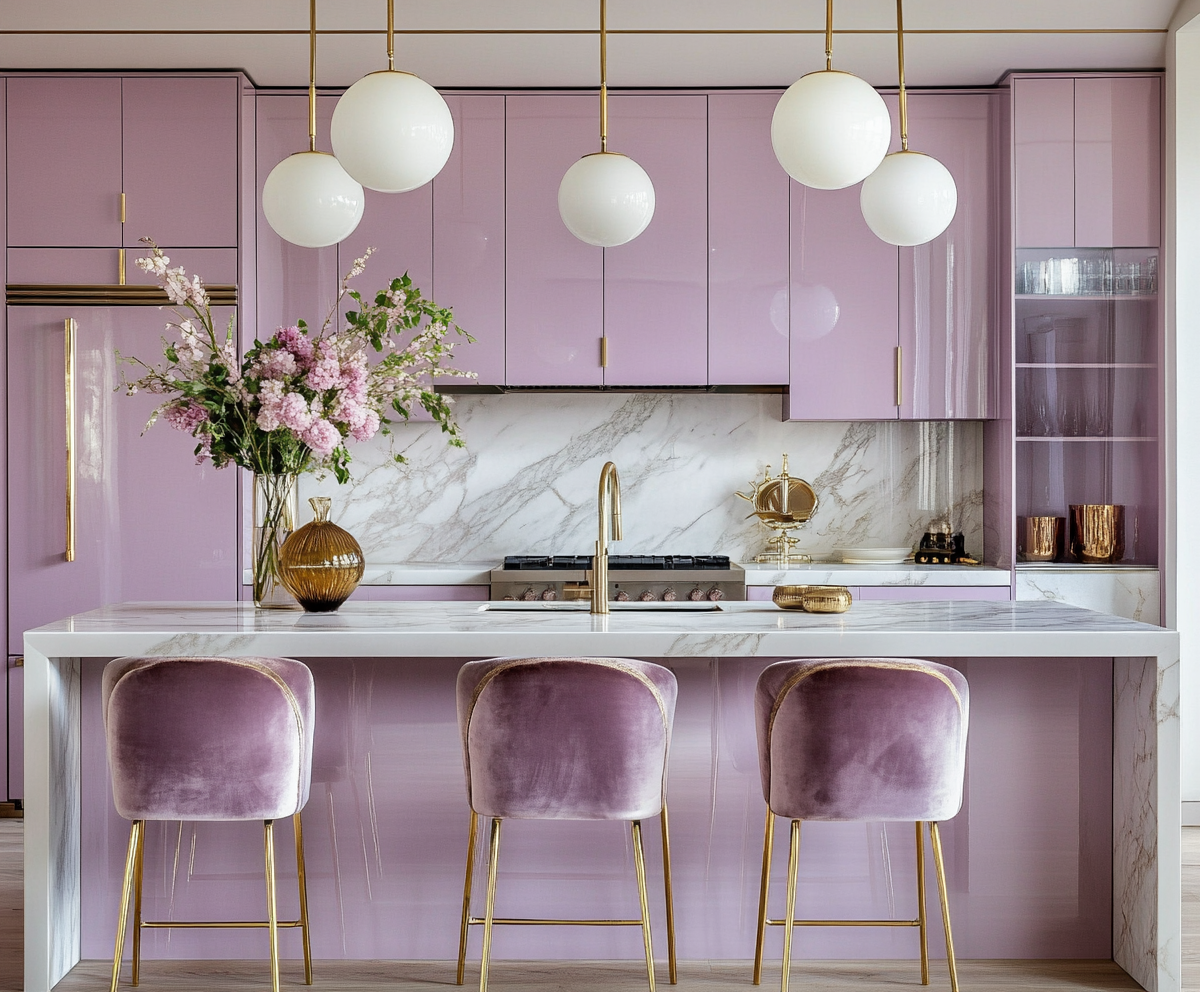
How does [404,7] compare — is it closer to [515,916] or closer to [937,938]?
[515,916]

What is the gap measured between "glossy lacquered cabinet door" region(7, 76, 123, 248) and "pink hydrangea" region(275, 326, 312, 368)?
1.76 metres

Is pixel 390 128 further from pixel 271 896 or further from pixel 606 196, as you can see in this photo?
pixel 271 896

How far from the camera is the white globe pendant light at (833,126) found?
1979 millimetres

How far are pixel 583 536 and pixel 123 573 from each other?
1719 mm

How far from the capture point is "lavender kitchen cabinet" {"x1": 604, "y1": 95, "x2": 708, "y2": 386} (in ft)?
12.7

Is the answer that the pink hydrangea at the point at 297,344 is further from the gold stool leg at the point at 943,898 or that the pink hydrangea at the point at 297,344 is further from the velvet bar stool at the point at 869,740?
A: the gold stool leg at the point at 943,898

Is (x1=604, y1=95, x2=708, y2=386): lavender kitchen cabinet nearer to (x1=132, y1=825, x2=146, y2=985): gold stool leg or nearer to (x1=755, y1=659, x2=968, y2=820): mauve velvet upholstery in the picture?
(x1=755, y1=659, x2=968, y2=820): mauve velvet upholstery

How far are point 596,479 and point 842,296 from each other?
121cm

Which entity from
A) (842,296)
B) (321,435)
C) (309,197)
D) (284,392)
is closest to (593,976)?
(321,435)

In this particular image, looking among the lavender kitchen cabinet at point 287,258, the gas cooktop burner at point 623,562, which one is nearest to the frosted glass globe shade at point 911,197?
the gas cooktop burner at point 623,562

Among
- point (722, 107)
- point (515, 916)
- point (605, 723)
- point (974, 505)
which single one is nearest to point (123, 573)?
point (515, 916)

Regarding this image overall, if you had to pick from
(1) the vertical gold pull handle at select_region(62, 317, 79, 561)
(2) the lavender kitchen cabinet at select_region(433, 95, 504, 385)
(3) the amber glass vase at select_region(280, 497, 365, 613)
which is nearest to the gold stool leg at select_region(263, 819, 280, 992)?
(3) the amber glass vase at select_region(280, 497, 365, 613)

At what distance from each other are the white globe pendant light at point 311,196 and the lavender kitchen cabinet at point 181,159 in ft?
5.20

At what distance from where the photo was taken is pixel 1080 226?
3.77 metres
